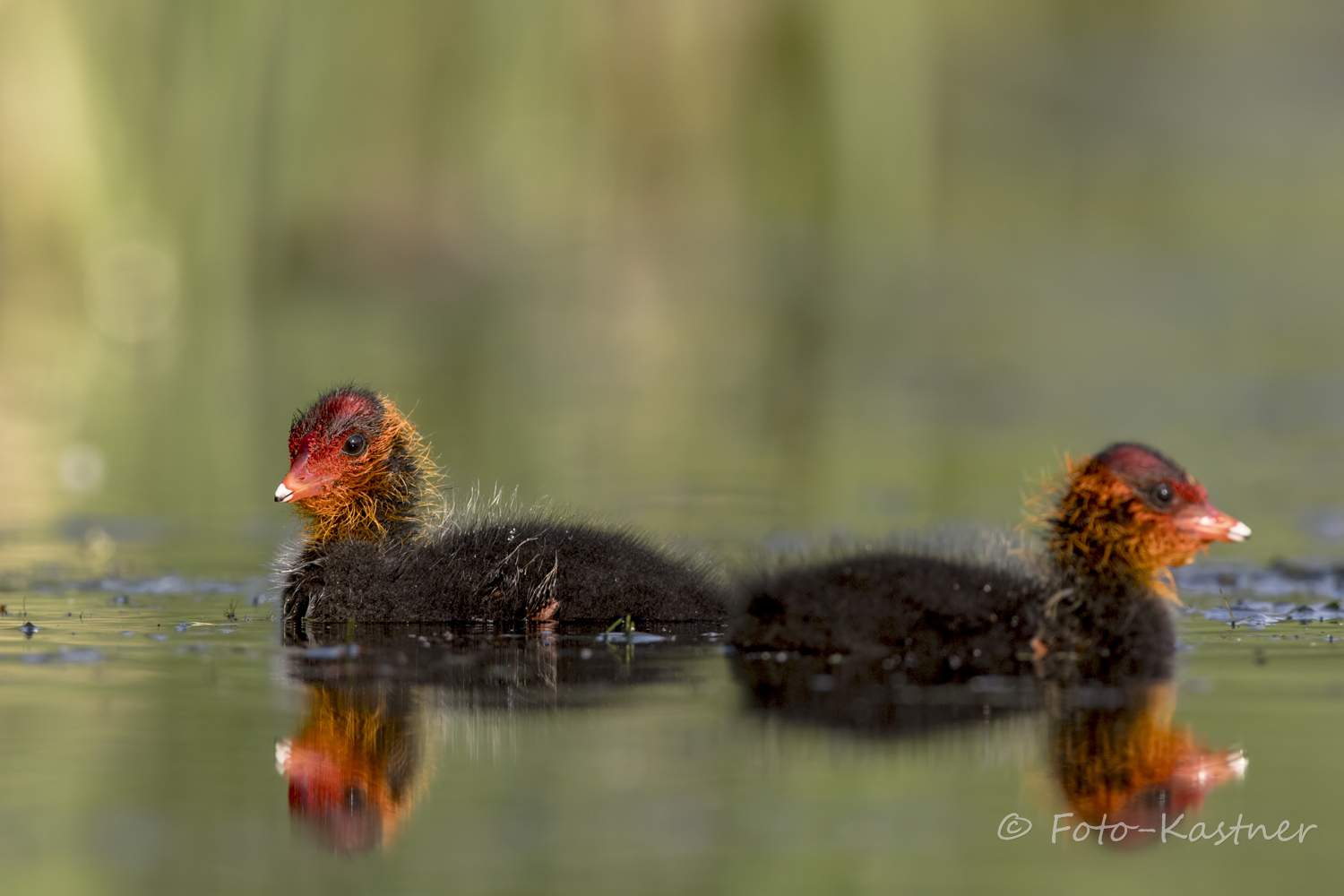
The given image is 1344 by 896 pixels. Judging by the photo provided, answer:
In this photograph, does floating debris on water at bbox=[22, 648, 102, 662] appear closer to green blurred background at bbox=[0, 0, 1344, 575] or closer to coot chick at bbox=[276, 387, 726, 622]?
coot chick at bbox=[276, 387, 726, 622]

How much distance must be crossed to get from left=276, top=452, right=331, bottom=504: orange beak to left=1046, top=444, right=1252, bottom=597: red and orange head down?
338 cm

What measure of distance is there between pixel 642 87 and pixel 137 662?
735 inches

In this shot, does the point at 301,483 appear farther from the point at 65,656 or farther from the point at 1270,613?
the point at 1270,613

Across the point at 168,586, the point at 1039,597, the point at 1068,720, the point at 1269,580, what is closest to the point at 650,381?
the point at 168,586

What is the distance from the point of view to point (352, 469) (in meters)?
9.17

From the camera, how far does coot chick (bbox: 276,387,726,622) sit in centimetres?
867

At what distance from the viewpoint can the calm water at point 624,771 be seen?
5078 millimetres

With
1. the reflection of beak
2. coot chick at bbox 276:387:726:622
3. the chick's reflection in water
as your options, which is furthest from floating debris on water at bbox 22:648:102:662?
the reflection of beak

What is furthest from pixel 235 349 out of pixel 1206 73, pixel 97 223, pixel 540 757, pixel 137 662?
pixel 1206 73

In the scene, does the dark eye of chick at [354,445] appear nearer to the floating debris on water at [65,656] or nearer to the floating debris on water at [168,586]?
the floating debris on water at [168,586]

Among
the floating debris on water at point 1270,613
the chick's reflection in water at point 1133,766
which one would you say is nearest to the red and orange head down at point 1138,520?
the floating debris on water at point 1270,613

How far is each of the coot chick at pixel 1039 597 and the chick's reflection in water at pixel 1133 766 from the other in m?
0.87

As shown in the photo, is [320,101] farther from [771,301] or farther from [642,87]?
[771,301]

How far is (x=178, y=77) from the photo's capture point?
2112 centimetres
